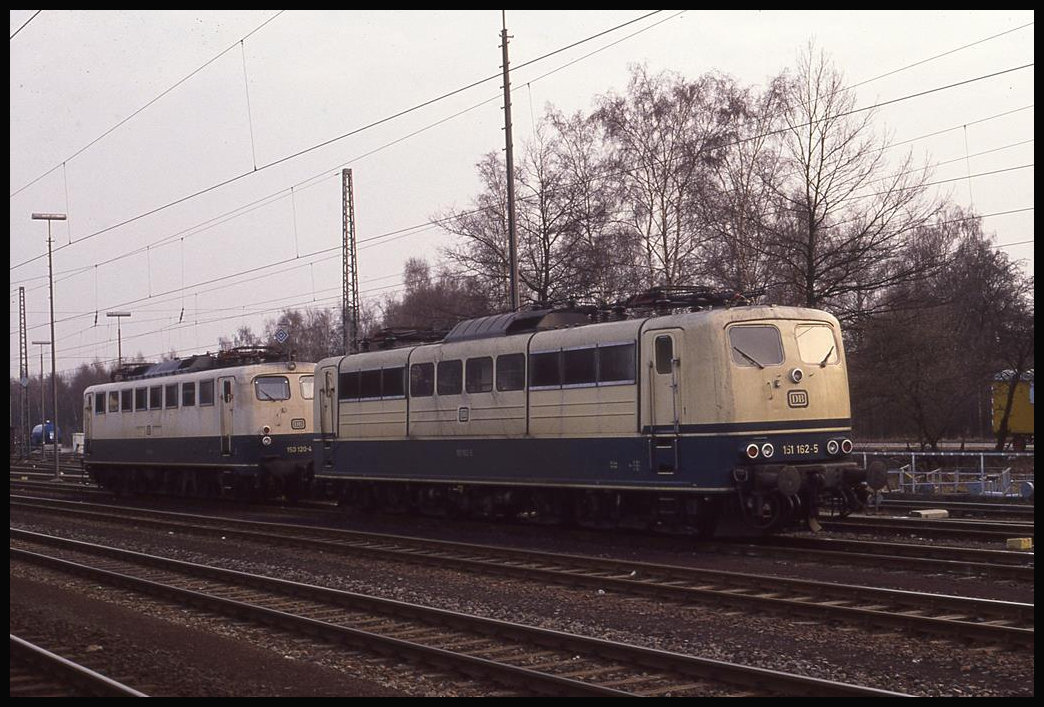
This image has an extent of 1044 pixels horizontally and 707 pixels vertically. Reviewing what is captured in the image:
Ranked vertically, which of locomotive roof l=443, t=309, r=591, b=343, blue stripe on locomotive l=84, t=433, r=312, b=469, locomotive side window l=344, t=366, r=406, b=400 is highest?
locomotive roof l=443, t=309, r=591, b=343

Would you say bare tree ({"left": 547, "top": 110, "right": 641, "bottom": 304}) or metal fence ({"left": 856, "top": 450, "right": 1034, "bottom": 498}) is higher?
bare tree ({"left": 547, "top": 110, "right": 641, "bottom": 304})

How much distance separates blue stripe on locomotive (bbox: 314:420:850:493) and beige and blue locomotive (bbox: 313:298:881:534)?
0.08ft

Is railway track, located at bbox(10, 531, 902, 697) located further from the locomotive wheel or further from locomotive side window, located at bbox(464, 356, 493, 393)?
locomotive side window, located at bbox(464, 356, 493, 393)

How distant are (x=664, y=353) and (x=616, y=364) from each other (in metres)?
0.96

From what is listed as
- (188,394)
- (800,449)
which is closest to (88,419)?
(188,394)

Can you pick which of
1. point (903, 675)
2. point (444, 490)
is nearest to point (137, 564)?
point (444, 490)

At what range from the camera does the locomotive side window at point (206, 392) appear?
28828 millimetres

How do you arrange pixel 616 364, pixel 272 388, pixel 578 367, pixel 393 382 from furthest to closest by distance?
1. pixel 272 388
2. pixel 393 382
3. pixel 578 367
4. pixel 616 364

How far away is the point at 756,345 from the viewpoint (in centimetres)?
1602

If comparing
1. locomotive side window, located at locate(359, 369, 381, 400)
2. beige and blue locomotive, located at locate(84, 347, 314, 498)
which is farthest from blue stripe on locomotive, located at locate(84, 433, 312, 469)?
locomotive side window, located at locate(359, 369, 381, 400)

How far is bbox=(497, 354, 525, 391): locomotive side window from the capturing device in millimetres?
18719

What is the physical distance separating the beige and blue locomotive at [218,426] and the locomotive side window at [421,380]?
285 inches

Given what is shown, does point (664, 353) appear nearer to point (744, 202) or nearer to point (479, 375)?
point (479, 375)

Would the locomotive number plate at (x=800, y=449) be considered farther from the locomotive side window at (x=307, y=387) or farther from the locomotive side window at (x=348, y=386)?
the locomotive side window at (x=307, y=387)
